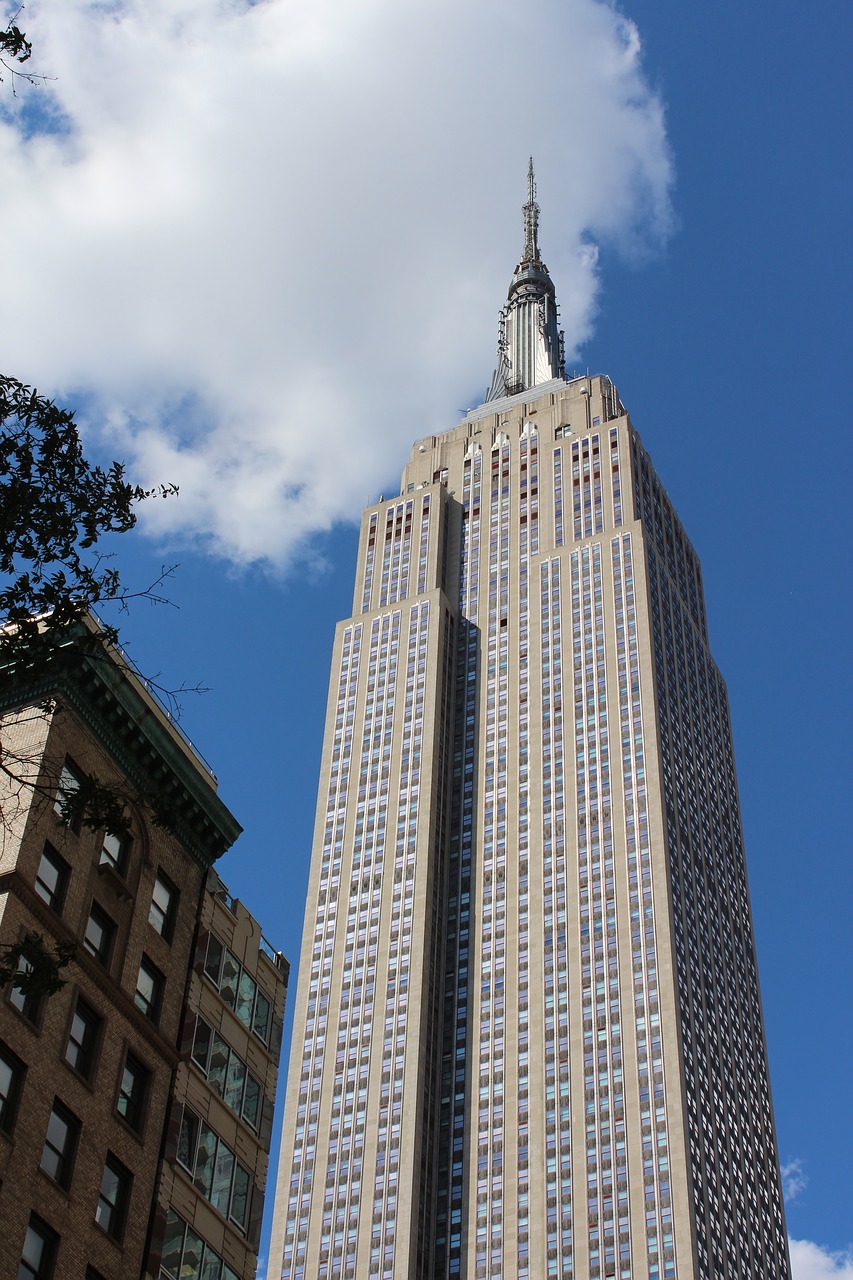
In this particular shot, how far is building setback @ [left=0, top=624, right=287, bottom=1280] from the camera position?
36.6 metres

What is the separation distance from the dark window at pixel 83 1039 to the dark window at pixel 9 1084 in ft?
6.92

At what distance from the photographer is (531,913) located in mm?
150000

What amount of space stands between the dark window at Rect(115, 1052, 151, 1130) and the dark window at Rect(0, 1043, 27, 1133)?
4306mm

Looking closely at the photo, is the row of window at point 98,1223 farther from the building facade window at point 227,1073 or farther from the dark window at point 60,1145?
the building facade window at point 227,1073

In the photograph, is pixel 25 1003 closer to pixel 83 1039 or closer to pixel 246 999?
pixel 83 1039

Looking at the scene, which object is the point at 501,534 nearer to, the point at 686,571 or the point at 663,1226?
the point at 686,571

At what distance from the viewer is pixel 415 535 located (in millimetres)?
188125

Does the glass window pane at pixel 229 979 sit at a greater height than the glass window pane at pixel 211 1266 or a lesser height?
greater

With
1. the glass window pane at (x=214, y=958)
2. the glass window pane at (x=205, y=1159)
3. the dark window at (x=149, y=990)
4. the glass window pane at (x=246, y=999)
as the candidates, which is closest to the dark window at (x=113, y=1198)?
the glass window pane at (x=205, y=1159)

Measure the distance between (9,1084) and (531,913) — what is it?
117m

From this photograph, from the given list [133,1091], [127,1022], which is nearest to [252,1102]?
[133,1091]

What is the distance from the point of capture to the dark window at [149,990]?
140ft

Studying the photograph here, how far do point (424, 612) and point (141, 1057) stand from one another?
450ft

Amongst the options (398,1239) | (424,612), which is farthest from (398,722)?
(398,1239)
